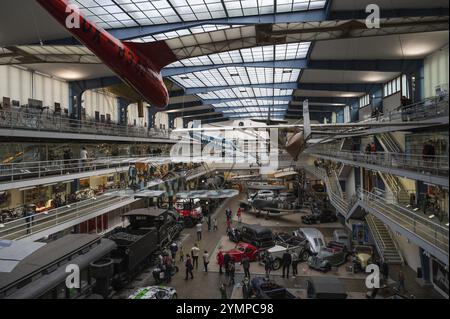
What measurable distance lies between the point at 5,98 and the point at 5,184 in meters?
7.03

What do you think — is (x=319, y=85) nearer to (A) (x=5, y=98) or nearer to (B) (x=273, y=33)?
(B) (x=273, y=33)

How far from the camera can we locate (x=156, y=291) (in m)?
8.81

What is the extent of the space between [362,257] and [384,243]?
2797 mm

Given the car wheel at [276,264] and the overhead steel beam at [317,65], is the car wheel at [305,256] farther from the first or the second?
the overhead steel beam at [317,65]

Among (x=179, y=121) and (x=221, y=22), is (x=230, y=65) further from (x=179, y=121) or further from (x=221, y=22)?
(x=179, y=121)

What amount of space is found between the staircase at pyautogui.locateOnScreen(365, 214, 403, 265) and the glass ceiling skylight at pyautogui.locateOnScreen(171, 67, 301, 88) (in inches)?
430

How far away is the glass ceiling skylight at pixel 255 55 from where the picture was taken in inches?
733

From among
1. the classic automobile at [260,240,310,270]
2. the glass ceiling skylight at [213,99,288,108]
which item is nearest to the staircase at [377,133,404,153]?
the classic automobile at [260,240,310,270]

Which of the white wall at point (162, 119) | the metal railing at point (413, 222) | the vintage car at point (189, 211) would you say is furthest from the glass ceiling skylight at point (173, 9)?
the white wall at point (162, 119)

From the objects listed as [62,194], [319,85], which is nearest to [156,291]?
[319,85]

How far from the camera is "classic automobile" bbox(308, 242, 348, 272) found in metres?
14.2

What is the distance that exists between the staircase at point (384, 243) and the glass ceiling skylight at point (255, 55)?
1083cm

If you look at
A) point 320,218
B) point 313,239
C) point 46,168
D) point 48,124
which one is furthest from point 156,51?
point 320,218

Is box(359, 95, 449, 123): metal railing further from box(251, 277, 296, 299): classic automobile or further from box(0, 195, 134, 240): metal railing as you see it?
box(0, 195, 134, 240): metal railing
